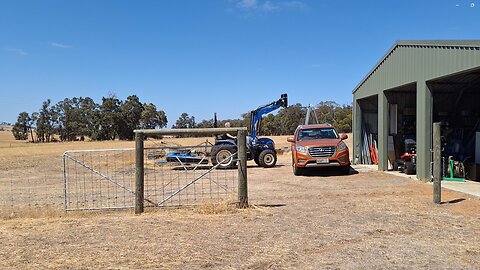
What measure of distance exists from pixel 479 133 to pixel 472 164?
1.00 m

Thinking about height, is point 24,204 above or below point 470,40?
below

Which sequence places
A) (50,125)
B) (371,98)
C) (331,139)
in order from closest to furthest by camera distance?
(331,139) → (371,98) → (50,125)

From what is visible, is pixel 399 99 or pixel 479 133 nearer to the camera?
pixel 479 133

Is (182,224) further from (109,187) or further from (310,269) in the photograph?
(109,187)

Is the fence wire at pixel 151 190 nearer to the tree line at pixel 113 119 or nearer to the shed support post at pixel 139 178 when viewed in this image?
the shed support post at pixel 139 178

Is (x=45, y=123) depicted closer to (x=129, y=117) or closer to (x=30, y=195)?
(x=129, y=117)

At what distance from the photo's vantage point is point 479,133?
1298cm

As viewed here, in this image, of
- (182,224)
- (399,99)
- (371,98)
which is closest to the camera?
(182,224)

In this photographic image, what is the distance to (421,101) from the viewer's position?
12656mm

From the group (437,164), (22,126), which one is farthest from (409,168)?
(22,126)

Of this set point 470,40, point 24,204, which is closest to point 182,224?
point 24,204

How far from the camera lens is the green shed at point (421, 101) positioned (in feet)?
37.7

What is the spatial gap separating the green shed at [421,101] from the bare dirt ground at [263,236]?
355 centimetres

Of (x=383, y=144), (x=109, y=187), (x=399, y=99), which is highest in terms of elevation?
(x=399, y=99)
